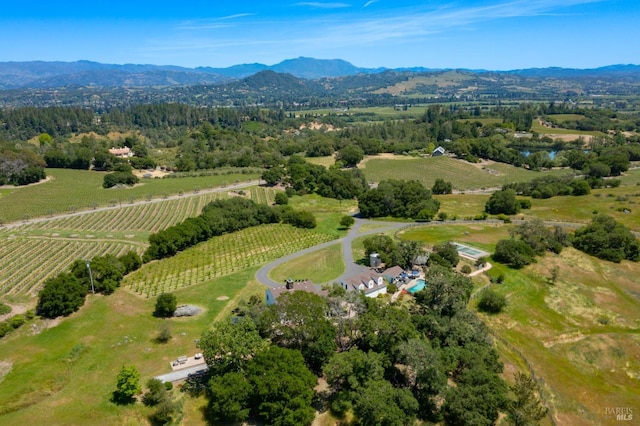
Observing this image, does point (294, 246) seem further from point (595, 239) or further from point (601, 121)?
point (601, 121)

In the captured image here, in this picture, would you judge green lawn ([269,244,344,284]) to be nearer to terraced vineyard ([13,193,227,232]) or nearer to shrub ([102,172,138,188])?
terraced vineyard ([13,193,227,232])

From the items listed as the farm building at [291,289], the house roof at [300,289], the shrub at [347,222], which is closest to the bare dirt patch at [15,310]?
the farm building at [291,289]

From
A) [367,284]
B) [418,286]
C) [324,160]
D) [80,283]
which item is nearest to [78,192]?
[80,283]

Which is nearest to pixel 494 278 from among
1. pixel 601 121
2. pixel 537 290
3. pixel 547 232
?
pixel 537 290

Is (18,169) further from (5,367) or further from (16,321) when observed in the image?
(5,367)

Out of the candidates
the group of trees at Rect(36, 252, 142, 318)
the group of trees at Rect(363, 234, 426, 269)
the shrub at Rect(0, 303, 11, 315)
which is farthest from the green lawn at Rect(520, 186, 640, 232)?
the shrub at Rect(0, 303, 11, 315)
